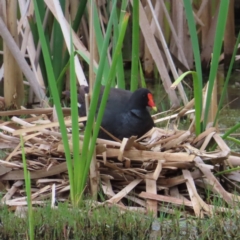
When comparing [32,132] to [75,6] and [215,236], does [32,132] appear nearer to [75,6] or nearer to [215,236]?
[215,236]

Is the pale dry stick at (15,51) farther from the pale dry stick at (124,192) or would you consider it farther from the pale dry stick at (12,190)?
the pale dry stick at (124,192)

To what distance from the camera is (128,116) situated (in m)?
3.75

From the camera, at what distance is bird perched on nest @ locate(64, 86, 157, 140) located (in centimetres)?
370

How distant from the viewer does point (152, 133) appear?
12.0 ft

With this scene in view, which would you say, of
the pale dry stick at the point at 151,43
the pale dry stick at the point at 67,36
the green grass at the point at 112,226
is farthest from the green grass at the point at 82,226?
the pale dry stick at the point at 151,43

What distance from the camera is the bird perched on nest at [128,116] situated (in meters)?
3.70

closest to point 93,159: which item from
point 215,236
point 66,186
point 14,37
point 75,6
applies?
point 66,186

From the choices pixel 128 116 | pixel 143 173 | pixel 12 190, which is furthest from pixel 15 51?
pixel 143 173

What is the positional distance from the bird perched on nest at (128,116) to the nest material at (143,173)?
0.32 m

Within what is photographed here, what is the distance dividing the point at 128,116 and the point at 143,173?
23.4 inches

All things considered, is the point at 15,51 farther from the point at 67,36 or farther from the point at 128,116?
the point at 128,116

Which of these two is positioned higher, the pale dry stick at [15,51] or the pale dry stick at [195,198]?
the pale dry stick at [15,51]

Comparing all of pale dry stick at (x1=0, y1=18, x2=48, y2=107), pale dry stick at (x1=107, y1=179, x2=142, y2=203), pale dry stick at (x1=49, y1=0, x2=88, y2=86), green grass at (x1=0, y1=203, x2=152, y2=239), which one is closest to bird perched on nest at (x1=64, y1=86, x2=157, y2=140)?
pale dry stick at (x1=49, y1=0, x2=88, y2=86)

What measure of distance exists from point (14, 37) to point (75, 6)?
577 mm
